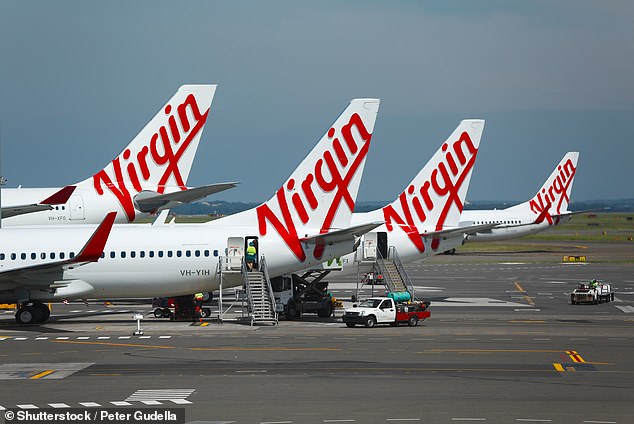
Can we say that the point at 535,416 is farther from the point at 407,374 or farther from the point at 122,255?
the point at 122,255

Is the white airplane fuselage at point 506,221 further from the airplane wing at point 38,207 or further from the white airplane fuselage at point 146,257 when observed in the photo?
the airplane wing at point 38,207

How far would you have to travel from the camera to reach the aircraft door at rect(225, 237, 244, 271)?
5269 cm

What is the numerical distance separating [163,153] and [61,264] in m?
17.5

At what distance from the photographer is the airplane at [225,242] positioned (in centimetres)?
5247

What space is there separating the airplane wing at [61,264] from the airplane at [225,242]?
1.28 metres

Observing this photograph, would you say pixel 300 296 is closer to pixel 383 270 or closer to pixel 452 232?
pixel 383 270

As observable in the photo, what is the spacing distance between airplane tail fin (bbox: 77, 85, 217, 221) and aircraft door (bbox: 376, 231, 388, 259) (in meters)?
13.0

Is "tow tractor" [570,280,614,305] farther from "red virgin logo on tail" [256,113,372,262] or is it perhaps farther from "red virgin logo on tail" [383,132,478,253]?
"red virgin logo on tail" [256,113,372,262]

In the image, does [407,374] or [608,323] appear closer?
[407,374]

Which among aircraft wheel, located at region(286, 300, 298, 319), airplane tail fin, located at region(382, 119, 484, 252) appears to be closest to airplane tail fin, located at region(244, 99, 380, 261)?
aircraft wheel, located at region(286, 300, 298, 319)

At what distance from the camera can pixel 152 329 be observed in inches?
1954

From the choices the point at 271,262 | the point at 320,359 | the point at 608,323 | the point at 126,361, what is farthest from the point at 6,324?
the point at 608,323

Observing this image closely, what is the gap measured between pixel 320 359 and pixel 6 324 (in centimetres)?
2260

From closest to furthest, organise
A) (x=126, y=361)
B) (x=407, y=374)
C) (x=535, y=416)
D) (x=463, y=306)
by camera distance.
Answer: (x=535, y=416) → (x=407, y=374) → (x=126, y=361) → (x=463, y=306)
